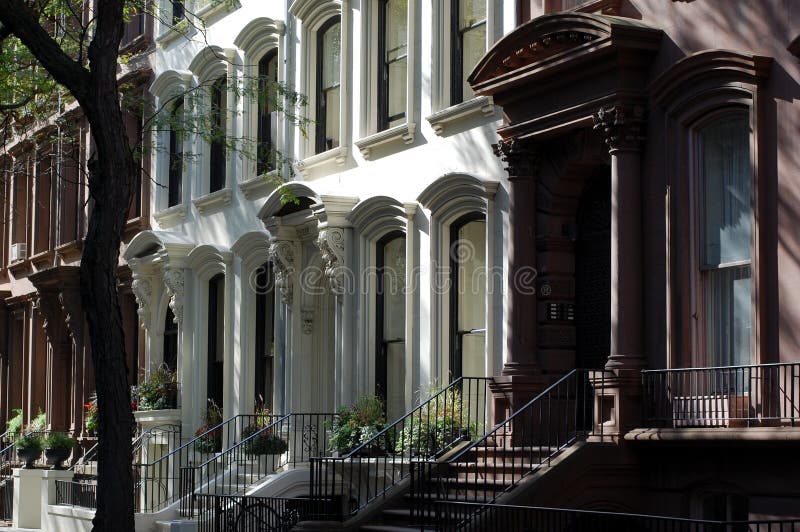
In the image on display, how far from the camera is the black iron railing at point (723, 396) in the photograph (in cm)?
1320

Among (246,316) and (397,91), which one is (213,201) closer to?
(246,316)

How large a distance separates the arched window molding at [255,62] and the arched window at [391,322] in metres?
3.73

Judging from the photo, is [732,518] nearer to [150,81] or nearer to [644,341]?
[644,341]

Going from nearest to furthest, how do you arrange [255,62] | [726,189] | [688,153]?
[726,189]
[688,153]
[255,62]

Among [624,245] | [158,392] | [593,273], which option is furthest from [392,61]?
[158,392]

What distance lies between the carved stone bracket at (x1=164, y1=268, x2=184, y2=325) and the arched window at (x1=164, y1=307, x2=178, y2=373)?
750 millimetres

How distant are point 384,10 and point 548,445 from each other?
8.41 meters

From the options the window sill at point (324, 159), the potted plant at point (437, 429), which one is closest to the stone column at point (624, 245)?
the potted plant at point (437, 429)

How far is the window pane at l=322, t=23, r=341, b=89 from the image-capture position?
22719 mm

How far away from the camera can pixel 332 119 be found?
74.5ft

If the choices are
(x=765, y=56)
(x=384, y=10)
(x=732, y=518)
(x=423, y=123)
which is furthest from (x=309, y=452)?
(x=765, y=56)

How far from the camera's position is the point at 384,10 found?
21.4m

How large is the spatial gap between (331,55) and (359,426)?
6537 millimetres

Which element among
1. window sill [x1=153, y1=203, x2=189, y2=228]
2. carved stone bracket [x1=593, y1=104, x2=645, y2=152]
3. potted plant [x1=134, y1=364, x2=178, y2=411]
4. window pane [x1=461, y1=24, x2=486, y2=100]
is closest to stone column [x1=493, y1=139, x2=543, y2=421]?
carved stone bracket [x1=593, y1=104, x2=645, y2=152]
